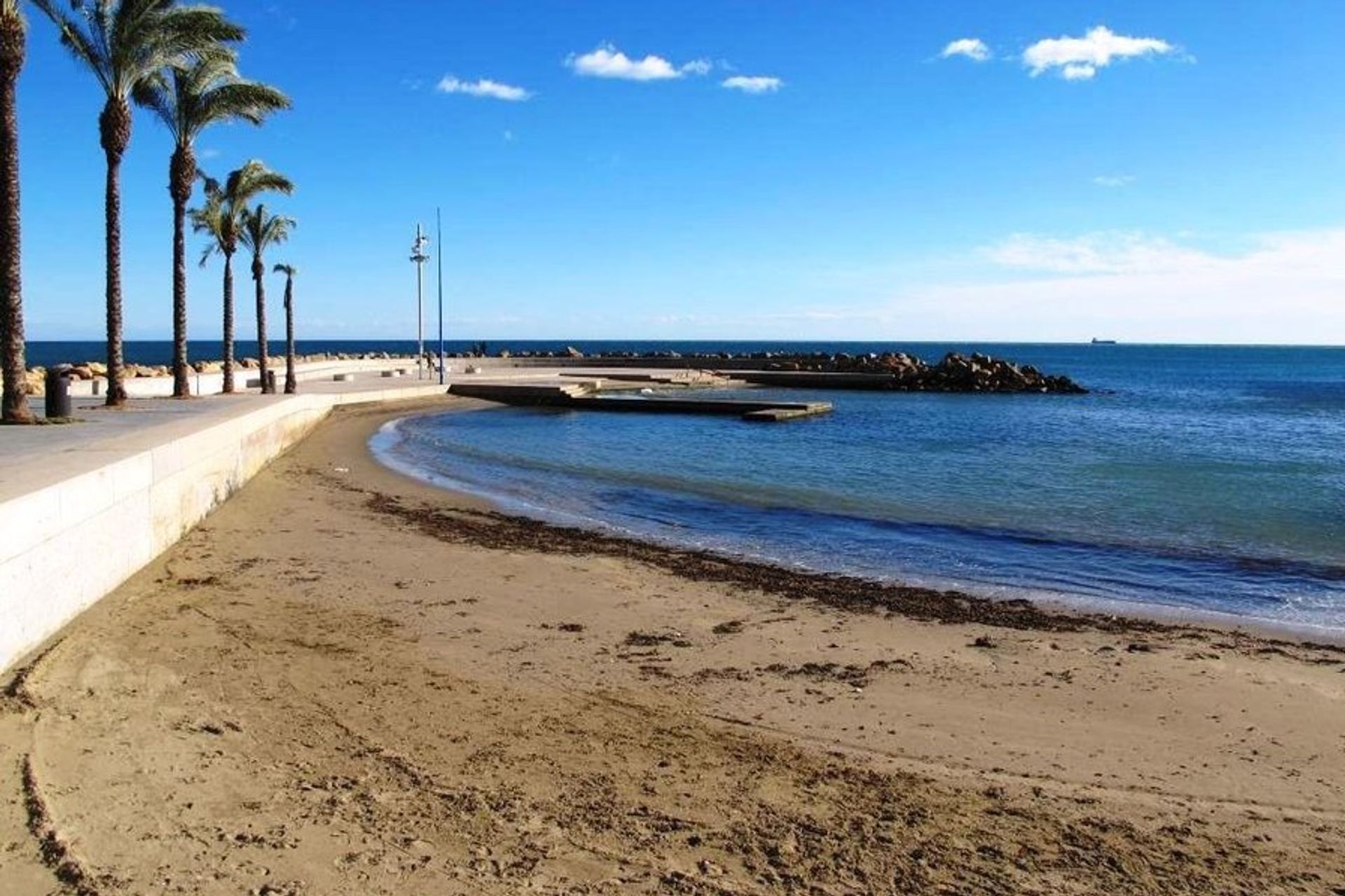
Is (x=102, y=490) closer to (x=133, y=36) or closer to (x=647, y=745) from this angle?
(x=647, y=745)

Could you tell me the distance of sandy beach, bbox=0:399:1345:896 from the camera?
4691 millimetres

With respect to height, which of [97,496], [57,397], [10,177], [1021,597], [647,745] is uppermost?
[10,177]

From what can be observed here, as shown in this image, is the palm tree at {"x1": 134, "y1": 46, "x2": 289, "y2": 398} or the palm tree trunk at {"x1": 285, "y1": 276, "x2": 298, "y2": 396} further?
the palm tree trunk at {"x1": 285, "y1": 276, "x2": 298, "y2": 396}

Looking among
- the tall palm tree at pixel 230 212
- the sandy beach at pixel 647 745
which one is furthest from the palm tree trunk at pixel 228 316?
the sandy beach at pixel 647 745

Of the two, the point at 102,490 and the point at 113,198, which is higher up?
the point at 113,198

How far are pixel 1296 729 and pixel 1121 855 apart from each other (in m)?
2.86

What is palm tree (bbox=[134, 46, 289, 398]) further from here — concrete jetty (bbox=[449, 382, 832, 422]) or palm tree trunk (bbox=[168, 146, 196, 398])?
concrete jetty (bbox=[449, 382, 832, 422])

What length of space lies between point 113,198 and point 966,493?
17.8 m

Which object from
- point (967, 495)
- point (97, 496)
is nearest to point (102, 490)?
point (97, 496)

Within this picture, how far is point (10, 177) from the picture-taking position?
15305mm

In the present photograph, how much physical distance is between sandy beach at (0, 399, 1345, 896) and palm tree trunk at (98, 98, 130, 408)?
12.1m

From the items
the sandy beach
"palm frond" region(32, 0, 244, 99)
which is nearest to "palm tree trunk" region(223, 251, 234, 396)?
"palm frond" region(32, 0, 244, 99)

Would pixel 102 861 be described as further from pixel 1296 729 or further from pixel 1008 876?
pixel 1296 729

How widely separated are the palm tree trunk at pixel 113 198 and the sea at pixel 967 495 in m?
6.42
